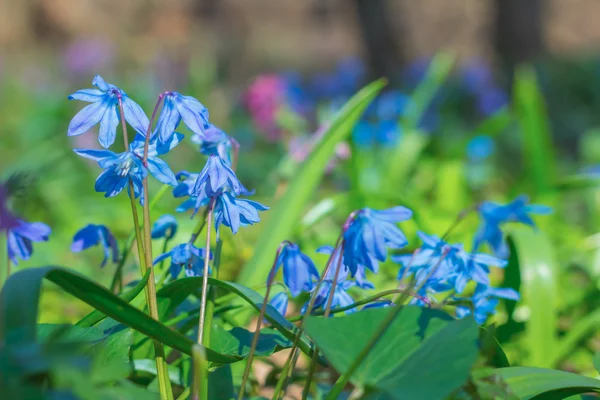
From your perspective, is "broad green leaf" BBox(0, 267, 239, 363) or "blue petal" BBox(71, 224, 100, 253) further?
"blue petal" BBox(71, 224, 100, 253)

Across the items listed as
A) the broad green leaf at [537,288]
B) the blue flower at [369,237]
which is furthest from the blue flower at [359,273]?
the broad green leaf at [537,288]

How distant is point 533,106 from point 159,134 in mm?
1713

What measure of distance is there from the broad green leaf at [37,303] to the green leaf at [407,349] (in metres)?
0.15

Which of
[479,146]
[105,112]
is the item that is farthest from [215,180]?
[479,146]

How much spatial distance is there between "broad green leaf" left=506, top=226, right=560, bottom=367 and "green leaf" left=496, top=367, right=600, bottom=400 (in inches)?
17.6

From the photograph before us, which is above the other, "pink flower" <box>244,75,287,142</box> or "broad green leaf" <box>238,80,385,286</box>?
"broad green leaf" <box>238,80,385,286</box>

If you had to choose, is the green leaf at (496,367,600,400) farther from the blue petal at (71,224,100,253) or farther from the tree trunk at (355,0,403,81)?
the tree trunk at (355,0,403,81)

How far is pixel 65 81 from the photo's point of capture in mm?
6070

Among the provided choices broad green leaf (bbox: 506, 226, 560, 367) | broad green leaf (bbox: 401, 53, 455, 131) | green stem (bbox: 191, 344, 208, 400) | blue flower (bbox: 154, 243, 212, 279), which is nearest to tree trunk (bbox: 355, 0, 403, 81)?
broad green leaf (bbox: 401, 53, 455, 131)

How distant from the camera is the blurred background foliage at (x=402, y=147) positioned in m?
1.88

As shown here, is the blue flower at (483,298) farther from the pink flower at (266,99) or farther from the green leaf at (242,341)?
the pink flower at (266,99)

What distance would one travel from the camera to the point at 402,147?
274 centimetres

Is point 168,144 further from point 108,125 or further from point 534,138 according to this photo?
point 534,138

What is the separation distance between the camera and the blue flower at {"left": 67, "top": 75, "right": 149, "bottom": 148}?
83 cm
